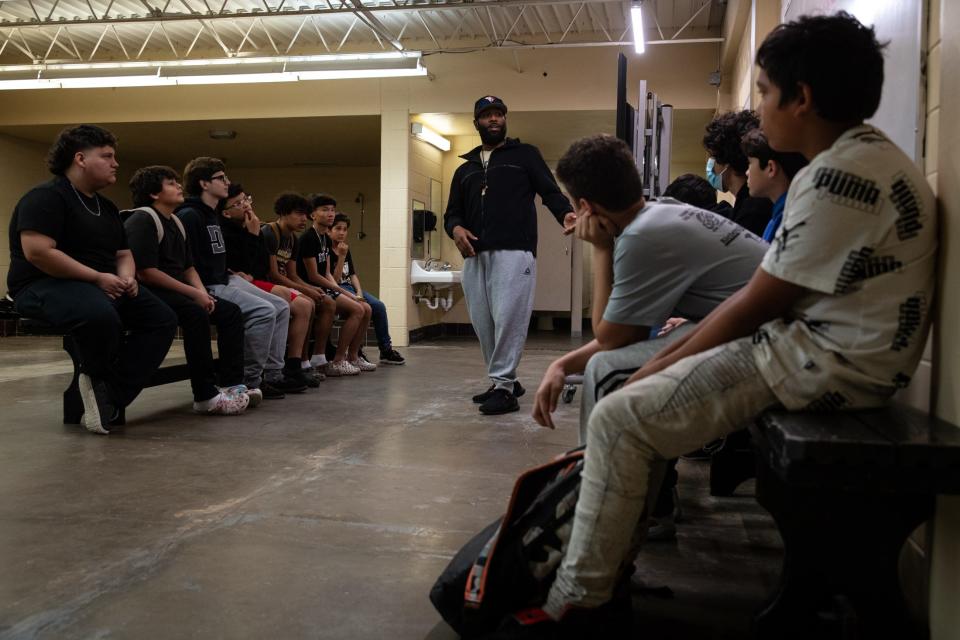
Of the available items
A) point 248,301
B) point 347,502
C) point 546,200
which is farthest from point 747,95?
point 347,502

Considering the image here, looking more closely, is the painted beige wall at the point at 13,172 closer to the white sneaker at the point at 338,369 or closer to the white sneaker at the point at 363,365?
the white sneaker at the point at 363,365

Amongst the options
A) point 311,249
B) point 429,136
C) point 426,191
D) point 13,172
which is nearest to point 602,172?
point 311,249

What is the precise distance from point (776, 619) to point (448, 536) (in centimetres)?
98

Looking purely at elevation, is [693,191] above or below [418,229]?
below

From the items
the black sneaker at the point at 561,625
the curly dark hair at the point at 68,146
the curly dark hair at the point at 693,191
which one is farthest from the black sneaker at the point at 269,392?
the black sneaker at the point at 561,625

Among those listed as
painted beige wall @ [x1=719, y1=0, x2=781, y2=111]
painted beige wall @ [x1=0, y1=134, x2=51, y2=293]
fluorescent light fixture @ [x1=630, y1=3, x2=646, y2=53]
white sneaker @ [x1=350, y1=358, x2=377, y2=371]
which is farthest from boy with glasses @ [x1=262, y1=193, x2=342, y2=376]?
painted beige wall @ [x1=0, y1=134, x2=51, y2=293]

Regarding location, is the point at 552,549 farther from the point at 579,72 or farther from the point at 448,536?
the point at 579,72

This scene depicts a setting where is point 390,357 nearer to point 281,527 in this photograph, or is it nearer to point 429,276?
point 429,276

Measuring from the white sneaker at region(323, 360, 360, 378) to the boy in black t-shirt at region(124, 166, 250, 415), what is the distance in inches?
61.3

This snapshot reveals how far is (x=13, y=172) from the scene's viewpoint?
10.4 meters

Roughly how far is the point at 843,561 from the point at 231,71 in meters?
7.58

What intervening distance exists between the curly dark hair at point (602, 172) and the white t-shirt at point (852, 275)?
0.49 metres

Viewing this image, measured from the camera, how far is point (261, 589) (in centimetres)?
173

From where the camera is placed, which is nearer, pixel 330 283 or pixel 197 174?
pixel 197 174
